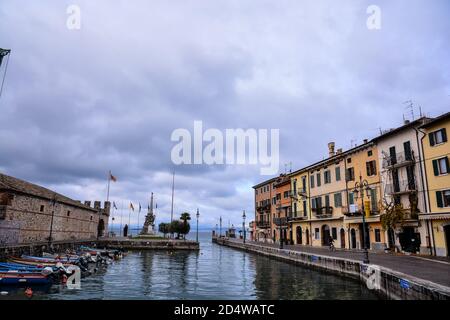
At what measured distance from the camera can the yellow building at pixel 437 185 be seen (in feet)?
85.9

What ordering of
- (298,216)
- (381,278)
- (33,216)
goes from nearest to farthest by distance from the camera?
(381,278)
(33,216)
(298,216)

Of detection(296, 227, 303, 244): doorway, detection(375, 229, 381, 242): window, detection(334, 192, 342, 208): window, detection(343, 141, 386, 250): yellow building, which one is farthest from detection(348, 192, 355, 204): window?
detection(296, 227, 303, 244): doorway

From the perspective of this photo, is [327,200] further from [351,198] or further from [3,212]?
[3,212]

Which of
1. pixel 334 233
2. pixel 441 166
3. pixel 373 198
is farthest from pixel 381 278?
pixel 334 233

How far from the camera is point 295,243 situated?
167 feet

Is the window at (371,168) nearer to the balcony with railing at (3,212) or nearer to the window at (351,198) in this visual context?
the window at (351,198)

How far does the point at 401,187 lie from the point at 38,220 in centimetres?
4105

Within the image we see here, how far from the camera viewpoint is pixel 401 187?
30594mm

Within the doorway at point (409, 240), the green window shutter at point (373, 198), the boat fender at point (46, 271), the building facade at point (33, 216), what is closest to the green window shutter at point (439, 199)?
the doorway at point (409, 240)

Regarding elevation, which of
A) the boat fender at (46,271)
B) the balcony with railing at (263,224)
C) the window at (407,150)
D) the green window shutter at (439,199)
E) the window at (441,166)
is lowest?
the boat fender at (46,271)

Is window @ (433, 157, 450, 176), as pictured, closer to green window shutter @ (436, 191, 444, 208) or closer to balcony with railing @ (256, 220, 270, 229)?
green window shutter @ (436, 191, 444, 208)

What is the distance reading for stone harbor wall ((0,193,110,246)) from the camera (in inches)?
1264

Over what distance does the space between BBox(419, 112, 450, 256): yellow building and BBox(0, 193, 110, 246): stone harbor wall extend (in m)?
36.7

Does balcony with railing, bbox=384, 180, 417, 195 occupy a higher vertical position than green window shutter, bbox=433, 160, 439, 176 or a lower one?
lower
